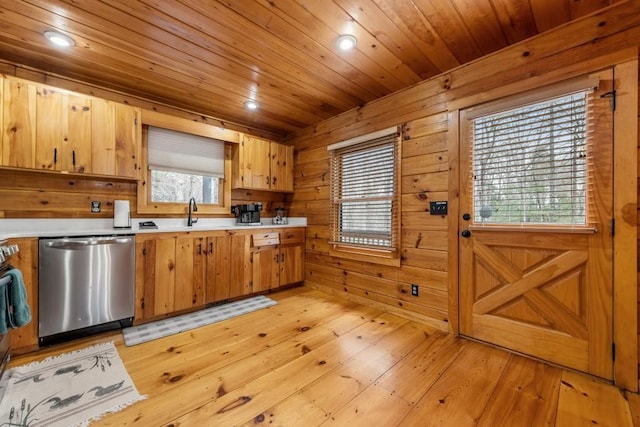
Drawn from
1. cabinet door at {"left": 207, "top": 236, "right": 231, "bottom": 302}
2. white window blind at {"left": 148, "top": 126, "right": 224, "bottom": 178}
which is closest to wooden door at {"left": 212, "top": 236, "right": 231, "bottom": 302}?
cabinet door at {"left": 207, "top": 236, "right": 231, "bottom": 302}

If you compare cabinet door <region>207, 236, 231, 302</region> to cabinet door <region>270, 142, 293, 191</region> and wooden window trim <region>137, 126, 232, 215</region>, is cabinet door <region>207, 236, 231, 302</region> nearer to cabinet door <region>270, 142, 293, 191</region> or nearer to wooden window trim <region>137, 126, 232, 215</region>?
wooden window trim <region>137, 126, 232, 215</region>

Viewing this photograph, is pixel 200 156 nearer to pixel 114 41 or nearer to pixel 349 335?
pixel 114 41

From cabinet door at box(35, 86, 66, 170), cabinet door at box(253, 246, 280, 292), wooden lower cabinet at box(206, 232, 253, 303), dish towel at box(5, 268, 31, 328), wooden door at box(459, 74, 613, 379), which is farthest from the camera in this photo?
cabinet door at box(253, 246, 280, 292)

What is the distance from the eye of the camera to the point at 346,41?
205cm

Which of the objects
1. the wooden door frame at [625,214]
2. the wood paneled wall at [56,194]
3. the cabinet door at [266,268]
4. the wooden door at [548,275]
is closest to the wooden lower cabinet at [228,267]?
the cabinet door at [266,268]

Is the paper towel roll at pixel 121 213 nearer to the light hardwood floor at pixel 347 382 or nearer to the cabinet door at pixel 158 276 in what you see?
the cabinet door at pixel 158 276

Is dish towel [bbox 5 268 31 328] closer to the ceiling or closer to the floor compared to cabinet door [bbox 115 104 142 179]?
closer to the floor

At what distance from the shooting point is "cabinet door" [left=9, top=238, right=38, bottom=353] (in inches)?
78.7

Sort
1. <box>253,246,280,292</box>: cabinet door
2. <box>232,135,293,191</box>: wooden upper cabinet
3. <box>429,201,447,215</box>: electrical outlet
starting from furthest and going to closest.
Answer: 1. <box>232,135,293,191</box>: wooden upper cabinet
2. <box>253,246,280,292</box>: cabinet door
3. <box>429,201,447,215</box>: electrical outlet

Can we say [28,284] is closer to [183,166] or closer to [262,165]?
[183,166]

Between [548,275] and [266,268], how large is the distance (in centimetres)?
291

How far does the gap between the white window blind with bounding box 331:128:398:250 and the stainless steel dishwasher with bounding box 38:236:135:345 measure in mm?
2338

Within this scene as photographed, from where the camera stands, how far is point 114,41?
206cm

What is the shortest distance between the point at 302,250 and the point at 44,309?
2.72 metres
